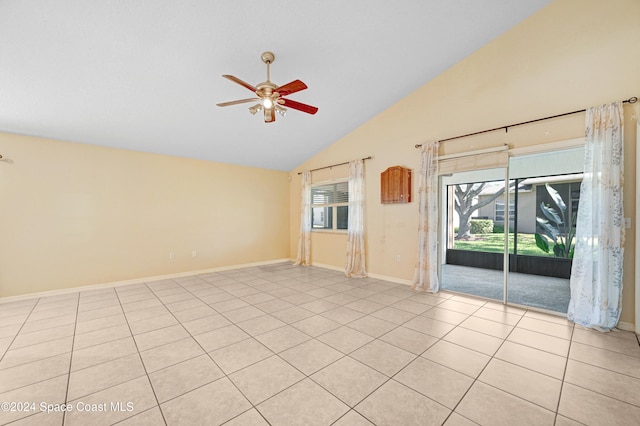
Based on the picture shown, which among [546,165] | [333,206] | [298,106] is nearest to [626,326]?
[546,165]

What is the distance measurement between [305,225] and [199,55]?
4371 mm

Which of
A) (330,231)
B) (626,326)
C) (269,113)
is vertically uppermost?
(269,113)

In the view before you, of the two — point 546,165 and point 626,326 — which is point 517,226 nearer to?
point 546,165

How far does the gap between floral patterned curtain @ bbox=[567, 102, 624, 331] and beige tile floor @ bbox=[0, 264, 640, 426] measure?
0.87 feet

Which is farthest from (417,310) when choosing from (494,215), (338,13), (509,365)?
(494,215)

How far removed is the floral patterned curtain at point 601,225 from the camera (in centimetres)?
280

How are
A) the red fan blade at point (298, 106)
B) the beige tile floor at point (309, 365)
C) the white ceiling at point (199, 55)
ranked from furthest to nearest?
the red fan blade at point (298, 106)
the white ceiling at point (199, 55)
the beige tile floor at point (309, 365)

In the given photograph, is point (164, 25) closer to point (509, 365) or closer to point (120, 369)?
point (120, 369)

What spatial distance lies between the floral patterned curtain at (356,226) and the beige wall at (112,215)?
2.60m

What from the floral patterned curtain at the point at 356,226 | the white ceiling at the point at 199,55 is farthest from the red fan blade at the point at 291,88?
the floral patterned curtain at the point at 356,226

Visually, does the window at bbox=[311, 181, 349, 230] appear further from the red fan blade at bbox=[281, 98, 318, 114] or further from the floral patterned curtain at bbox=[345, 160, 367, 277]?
the red fan blade at bbox=[281, 98, 318, 114]

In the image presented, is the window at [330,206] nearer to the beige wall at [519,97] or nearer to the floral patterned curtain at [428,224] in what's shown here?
the beige wall at [519,97]

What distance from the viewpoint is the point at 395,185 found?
15.7 feet

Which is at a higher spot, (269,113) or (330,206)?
(269,113)
